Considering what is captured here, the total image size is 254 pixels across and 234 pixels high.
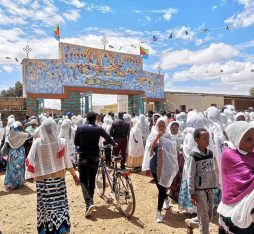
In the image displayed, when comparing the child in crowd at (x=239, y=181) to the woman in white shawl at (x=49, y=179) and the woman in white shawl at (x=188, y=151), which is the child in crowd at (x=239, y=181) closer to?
the woman in white shawl at (x=49, y=179)

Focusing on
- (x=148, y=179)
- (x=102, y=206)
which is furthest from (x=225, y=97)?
(x=102, y=206)

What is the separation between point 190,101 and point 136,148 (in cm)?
2385

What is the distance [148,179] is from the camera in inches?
321

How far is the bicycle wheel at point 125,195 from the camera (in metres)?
5.18

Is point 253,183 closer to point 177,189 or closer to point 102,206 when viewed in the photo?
point 177,189

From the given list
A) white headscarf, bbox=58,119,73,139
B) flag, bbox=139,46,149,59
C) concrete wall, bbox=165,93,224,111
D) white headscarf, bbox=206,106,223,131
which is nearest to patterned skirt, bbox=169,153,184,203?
white headscarf, bbox=206,106,223,131

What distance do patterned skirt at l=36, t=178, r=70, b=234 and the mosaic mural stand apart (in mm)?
16826

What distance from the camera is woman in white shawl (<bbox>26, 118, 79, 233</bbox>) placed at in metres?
3.89

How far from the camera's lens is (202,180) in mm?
3746

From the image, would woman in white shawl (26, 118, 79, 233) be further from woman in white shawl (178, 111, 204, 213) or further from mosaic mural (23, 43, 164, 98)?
mosaic mural (23, 43, 164, 98)

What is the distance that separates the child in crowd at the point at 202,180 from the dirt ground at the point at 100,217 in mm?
1083

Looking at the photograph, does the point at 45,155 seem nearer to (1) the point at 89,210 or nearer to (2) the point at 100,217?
(1) the point at 89,210

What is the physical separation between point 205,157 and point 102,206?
113 inches

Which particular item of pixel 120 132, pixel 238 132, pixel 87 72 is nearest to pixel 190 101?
pixel 87 72
